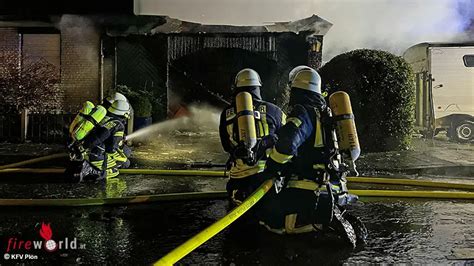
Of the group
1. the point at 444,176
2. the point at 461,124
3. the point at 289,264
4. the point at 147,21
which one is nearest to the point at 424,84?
the point at 461,124

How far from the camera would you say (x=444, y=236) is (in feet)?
14.2

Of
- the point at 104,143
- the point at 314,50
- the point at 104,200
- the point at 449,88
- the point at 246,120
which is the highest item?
the point at 314,50

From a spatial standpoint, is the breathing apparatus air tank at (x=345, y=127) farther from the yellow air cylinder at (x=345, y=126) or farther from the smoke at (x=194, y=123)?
the smoke at (x=194, y=123)

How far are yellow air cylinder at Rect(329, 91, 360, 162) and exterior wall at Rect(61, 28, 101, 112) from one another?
40.5 ft

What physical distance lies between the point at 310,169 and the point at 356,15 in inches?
546

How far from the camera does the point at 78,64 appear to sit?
48.8 ft

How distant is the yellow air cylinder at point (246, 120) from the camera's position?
4262 mm

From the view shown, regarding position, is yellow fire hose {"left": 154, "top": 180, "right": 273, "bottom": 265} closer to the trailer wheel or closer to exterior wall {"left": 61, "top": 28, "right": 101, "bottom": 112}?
the trailer wheel

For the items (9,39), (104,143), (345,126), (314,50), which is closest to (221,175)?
(104,143)

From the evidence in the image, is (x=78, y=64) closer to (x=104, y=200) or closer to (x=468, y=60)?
(x=104, y=200)

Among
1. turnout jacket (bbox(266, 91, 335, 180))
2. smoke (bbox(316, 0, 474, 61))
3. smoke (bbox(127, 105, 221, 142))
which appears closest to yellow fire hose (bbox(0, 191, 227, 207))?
turnout jacket (bbox(266, 91, 335, 180))

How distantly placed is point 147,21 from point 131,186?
372 inches

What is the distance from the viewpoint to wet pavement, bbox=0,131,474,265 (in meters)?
3.68

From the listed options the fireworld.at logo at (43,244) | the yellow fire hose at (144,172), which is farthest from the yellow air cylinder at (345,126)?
the yellow fire hose at (144,172)
